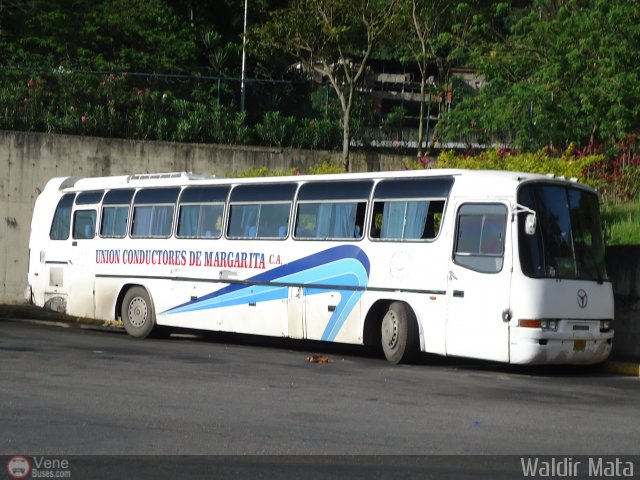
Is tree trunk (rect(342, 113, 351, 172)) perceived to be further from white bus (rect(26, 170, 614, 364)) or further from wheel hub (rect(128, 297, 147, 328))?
wheel hub (rect(128, 297, 147, 328))

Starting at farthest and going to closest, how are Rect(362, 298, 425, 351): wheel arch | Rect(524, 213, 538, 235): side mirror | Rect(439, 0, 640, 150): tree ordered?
Rect(439, 0, 640, 150): tree, Rect(362, 298, 425, 351): wheel arch, Rect(524, 213, 538, 235): side mirror

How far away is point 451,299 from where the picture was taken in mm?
16500

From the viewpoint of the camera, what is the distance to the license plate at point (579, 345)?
15.9 m

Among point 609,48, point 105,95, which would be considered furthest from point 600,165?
point 105,95

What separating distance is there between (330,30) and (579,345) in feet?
53.2

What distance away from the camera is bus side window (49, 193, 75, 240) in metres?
24.2

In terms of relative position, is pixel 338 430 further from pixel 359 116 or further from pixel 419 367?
pixel 359 116

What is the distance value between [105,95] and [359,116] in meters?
6.77

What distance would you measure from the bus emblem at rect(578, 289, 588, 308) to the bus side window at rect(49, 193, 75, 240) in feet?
38.8

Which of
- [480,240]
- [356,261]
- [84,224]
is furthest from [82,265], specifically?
[480,240]

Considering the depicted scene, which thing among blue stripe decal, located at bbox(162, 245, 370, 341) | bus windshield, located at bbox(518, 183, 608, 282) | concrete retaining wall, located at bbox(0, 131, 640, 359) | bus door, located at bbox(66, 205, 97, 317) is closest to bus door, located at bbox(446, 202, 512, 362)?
bus windshield, located at bbox(518, 183, 608, 282)

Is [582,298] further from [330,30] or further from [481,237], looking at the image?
[330,30]

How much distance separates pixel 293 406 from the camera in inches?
461

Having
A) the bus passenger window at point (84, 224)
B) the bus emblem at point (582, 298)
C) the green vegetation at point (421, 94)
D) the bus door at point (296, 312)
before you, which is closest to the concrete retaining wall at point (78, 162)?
the green vegetation at point (421, 94)
